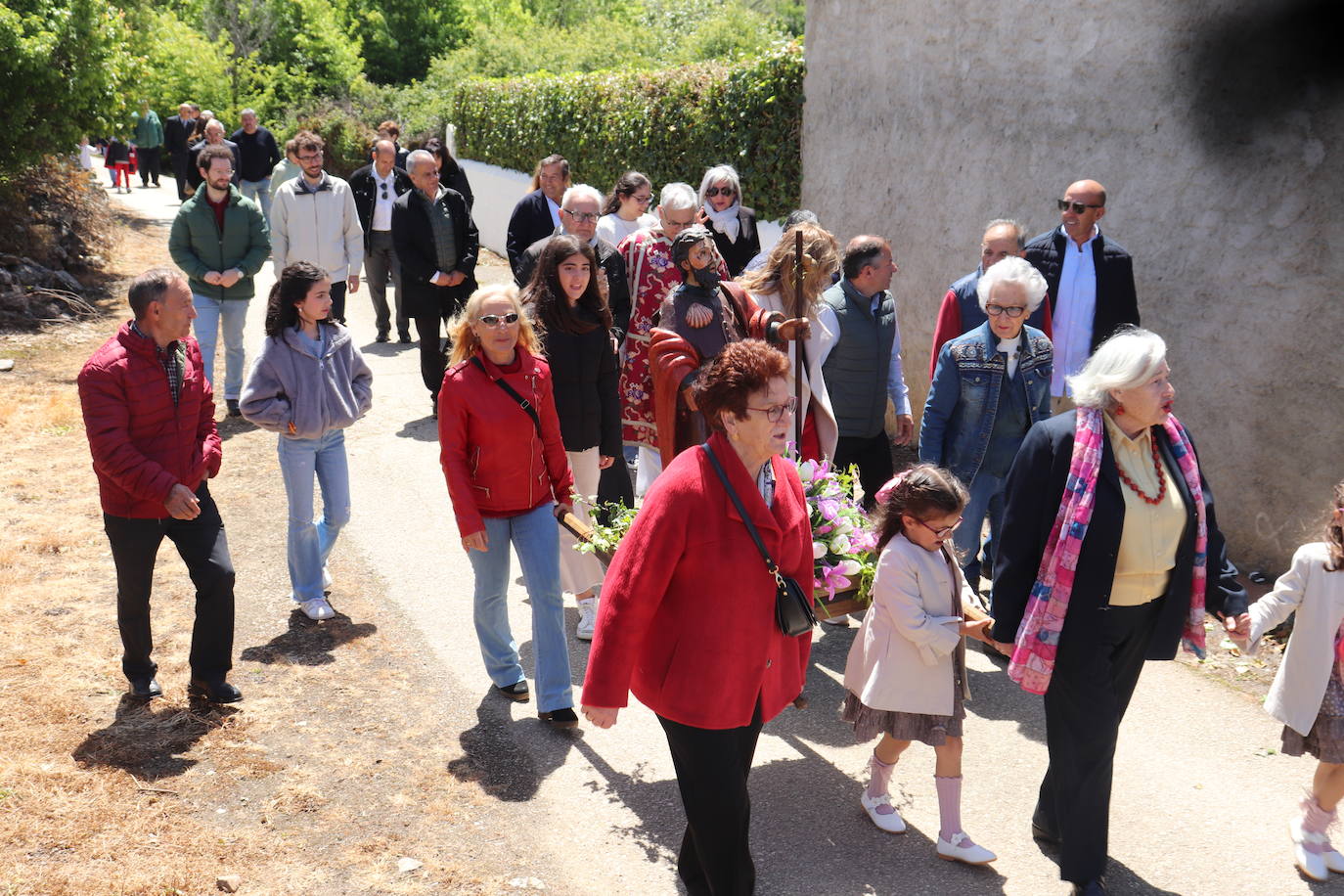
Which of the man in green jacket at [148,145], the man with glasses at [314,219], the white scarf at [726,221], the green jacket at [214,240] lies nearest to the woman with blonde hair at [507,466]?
the white scarf at [726,221]

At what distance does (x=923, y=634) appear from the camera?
4.54 metres

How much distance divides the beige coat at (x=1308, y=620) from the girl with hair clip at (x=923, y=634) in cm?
110

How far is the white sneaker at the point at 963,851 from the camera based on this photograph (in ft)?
15.1

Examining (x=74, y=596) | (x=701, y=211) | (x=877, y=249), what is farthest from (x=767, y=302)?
(x=74, y=596)

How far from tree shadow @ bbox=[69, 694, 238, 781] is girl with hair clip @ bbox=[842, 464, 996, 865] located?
3.03m

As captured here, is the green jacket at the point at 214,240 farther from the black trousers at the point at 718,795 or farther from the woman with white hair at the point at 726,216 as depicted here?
the black trousers at the point at 718,795

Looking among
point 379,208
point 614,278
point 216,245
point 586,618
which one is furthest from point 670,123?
point 586,618

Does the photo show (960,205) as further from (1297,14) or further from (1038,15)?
(1297,14)

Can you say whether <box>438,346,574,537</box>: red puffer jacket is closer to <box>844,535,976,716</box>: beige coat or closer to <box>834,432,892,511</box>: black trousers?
<box>844,535,976,716</box>: beige coat

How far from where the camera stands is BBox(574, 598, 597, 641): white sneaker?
6.66m

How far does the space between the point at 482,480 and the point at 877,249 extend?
258cm

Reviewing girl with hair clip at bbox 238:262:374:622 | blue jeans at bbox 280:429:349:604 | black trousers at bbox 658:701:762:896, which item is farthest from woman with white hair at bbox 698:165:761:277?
black trousers at bbox 658:701:762:896

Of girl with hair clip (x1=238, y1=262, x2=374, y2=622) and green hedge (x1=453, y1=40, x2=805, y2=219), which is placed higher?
green hedge (x1=453, y1=40, x2=805, y2=219)

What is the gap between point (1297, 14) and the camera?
270 inches
